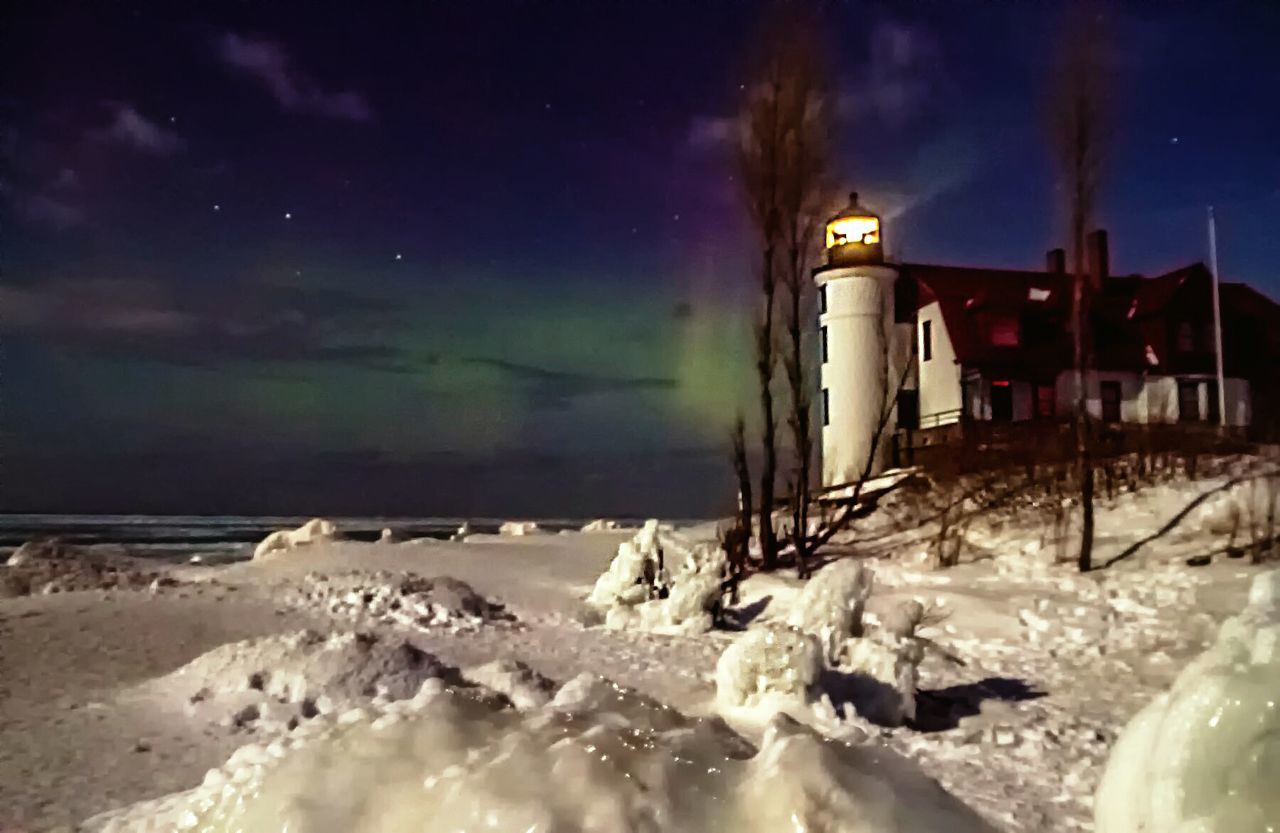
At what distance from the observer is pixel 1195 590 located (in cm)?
279

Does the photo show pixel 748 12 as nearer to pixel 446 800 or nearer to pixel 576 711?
pixel 576 711

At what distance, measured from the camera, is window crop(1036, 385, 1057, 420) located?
296 centimetres

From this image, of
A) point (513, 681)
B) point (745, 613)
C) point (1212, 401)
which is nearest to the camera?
point (513, 681)

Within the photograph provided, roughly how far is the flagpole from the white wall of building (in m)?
0.71

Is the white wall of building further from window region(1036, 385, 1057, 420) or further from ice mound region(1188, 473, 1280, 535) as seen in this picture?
ice mound region(1188, 473, 1280, 535)

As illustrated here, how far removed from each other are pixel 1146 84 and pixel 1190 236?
0.47 meters

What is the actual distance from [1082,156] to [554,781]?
Result: 2.56 m

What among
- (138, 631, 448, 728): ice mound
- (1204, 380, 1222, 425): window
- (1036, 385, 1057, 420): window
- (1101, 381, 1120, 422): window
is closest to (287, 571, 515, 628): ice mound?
(138, 631, 448, 728): ice mound

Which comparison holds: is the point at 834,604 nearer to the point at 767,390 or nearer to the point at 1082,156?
the point at 767,390

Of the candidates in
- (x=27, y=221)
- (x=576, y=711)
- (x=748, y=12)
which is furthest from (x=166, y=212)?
(x=576, y=711)

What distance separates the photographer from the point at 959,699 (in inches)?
110

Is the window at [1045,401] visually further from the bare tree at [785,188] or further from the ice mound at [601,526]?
the ice mound at [601,526]

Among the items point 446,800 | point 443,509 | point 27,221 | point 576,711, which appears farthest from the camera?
point 443,509

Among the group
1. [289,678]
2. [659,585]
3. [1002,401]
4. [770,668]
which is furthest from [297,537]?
[1002,401]
